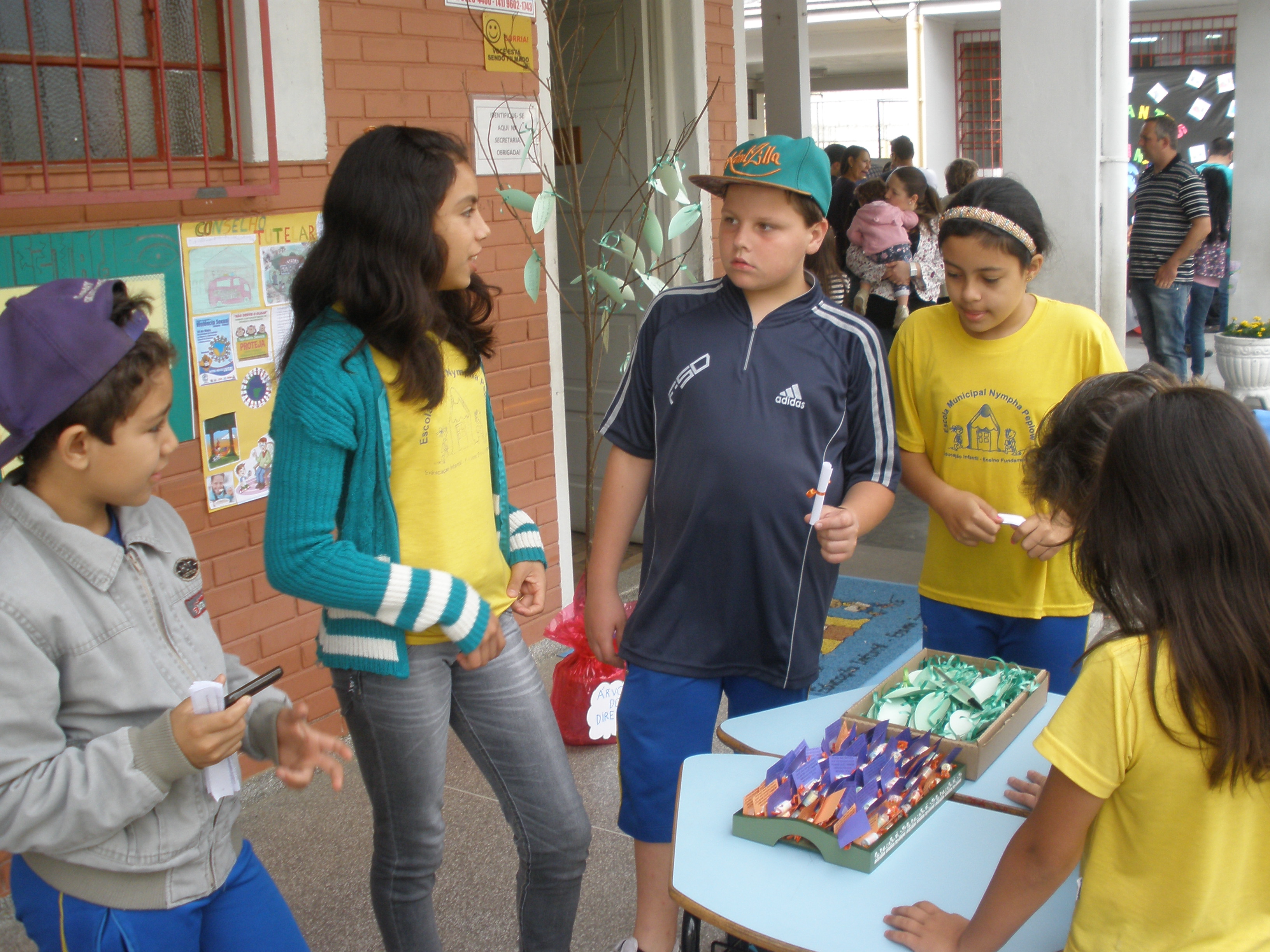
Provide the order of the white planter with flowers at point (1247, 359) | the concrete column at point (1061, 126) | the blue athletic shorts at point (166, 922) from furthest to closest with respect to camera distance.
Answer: the white planter with flowers at point (1247, 359) → the concrete column at point (1061, 126) → the blue athletic shorts at point (166, 922)

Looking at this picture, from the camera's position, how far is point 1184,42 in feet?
53.1

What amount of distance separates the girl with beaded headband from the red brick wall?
184cm

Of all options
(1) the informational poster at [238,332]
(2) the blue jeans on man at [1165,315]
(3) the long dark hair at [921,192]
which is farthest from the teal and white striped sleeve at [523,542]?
(2) the blue jeans on man at [1165,315]

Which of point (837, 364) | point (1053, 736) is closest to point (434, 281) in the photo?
point (837, 364)

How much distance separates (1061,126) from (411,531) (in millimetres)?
3949

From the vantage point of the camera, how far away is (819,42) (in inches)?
768

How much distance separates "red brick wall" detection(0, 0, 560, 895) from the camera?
3.08 m

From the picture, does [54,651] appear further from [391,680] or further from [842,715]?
[842,715]

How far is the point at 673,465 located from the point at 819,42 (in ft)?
62.2

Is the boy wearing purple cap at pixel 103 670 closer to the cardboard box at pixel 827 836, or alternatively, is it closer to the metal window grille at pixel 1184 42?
the cardboard box at pixel 827 836

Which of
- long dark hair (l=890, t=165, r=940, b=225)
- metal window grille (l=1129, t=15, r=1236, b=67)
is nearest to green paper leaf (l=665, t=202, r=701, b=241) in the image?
long dark hair (l=890, t=165, r=940, b=225)

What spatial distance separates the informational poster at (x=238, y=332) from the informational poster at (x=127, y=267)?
0.04m

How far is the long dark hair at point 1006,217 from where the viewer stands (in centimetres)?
242

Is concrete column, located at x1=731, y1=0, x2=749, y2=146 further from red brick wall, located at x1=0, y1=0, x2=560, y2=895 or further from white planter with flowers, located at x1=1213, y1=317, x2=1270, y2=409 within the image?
white planter with flowers, located at x1=1213, y1=317, x2=1270, y2=409
